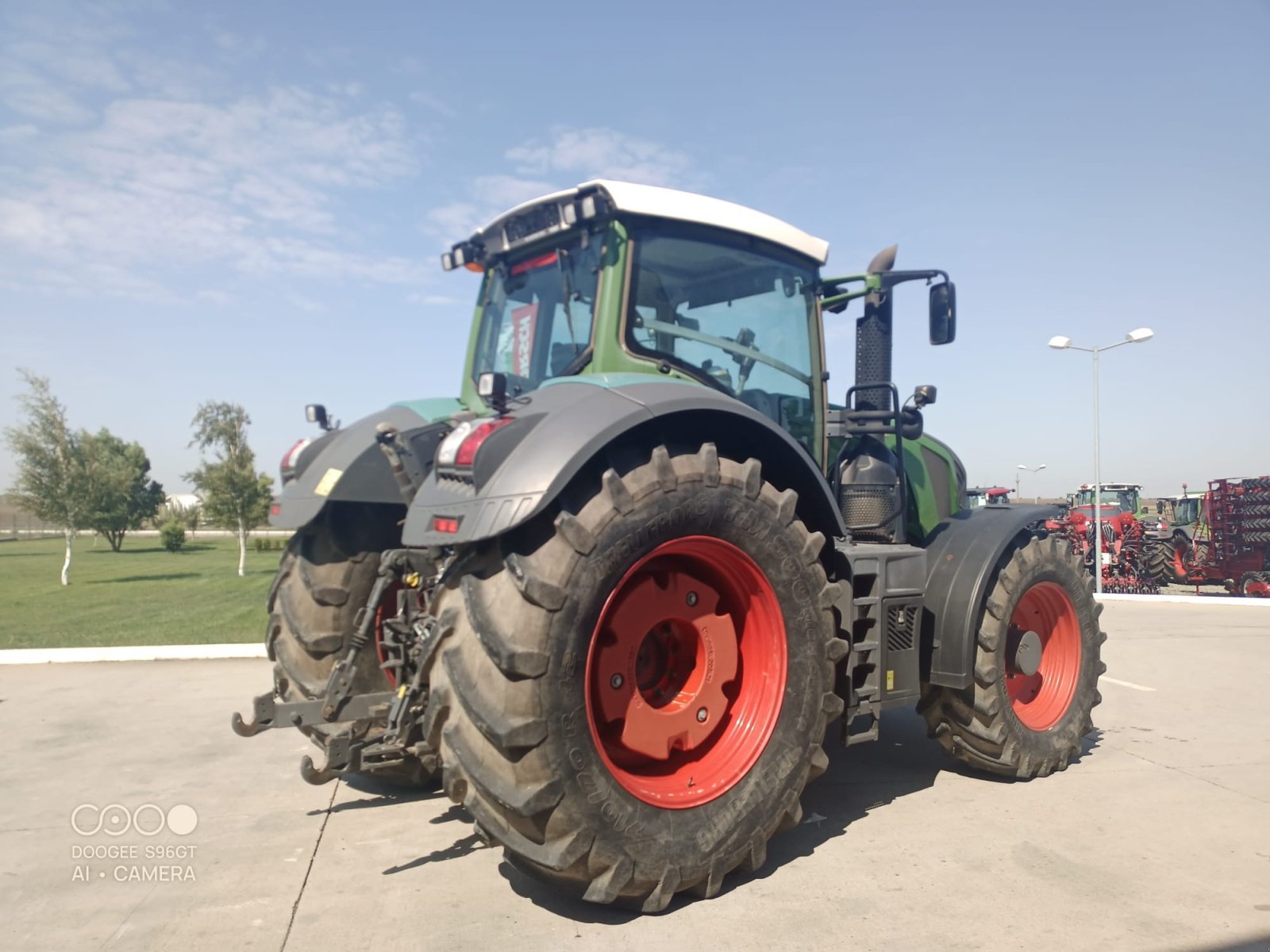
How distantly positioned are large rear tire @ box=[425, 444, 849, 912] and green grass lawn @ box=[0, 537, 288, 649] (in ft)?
28.5

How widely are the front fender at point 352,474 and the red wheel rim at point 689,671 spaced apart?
50.6 inches

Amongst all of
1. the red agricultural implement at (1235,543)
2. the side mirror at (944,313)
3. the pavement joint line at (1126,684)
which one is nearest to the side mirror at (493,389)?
the side mirror at (944,313)

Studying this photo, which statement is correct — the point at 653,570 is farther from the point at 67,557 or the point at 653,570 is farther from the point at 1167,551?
the point at 67,557

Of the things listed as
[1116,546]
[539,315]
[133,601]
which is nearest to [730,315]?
[539,315]

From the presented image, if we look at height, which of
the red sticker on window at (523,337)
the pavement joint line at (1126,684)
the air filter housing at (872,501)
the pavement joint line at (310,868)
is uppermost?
the red sticker on window at (523,337)

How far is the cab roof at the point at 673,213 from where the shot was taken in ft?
12.2

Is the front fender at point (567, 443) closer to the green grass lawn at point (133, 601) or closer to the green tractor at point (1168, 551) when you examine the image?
the green grass lawn at point (133, 601)

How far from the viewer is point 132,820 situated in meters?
4.19

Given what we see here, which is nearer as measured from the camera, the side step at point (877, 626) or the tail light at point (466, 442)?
the tail light at point (466, 442)

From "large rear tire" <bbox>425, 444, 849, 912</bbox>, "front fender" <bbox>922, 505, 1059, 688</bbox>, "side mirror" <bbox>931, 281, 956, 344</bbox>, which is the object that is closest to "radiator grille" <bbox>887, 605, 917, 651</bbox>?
"front fender" <bbox>922, 505, 1059, 688</bbox>

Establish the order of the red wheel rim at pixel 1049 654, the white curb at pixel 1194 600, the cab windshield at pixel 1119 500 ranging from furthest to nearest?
1. the cab windshield at pixel 1119 500
2. the white curb at pixel 1194 600
3. the red wheel rim at pixel 1049 654

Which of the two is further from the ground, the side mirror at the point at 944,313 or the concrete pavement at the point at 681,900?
the side mirror at the point at 944,313

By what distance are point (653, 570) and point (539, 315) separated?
159cm

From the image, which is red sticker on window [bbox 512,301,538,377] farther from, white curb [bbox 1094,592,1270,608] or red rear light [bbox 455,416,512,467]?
white curb [bbox 1094,592,1270,608]
